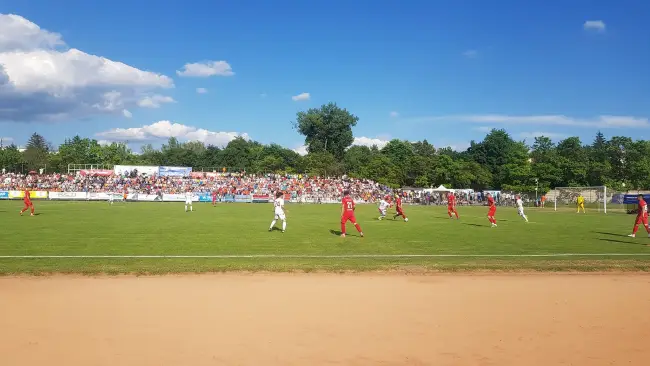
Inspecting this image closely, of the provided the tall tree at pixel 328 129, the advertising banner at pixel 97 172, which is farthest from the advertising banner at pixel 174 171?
the tall tree at pixel 328 129

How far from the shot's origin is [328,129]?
111m

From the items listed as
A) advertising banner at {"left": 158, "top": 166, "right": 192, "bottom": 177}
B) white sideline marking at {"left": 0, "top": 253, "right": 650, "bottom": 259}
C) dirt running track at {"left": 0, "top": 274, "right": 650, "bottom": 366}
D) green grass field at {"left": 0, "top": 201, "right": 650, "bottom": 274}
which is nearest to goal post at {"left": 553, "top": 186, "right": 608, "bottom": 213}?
green grass field at {"left": 0, "top": 201, "right": 650, "bottom": 274}

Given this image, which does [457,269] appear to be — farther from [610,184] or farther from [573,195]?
A: [610,184]

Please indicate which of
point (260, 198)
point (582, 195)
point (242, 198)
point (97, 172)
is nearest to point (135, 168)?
point (97, 172)

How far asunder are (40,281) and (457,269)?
9.94 meters

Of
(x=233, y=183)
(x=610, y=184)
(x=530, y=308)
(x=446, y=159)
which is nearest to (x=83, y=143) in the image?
(x=233, y=183)

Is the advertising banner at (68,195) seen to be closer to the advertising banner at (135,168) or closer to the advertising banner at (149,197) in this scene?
the advertising banner at (149,197)

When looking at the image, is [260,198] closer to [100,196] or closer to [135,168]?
[100,196]

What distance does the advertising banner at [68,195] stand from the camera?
192ft

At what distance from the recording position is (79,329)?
6.85m

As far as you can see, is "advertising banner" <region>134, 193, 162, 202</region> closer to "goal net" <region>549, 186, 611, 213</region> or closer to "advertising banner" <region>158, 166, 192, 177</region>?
"advertising banner" <region>158, 166, 192, 177</region>

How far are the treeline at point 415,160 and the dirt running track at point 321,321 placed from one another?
70389 mm

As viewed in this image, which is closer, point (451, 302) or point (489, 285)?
point (451, 302)

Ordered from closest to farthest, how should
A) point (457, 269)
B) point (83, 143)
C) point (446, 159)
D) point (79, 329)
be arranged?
point (79, 329), point (457, 269), point (446, 159), point (83, 143)
